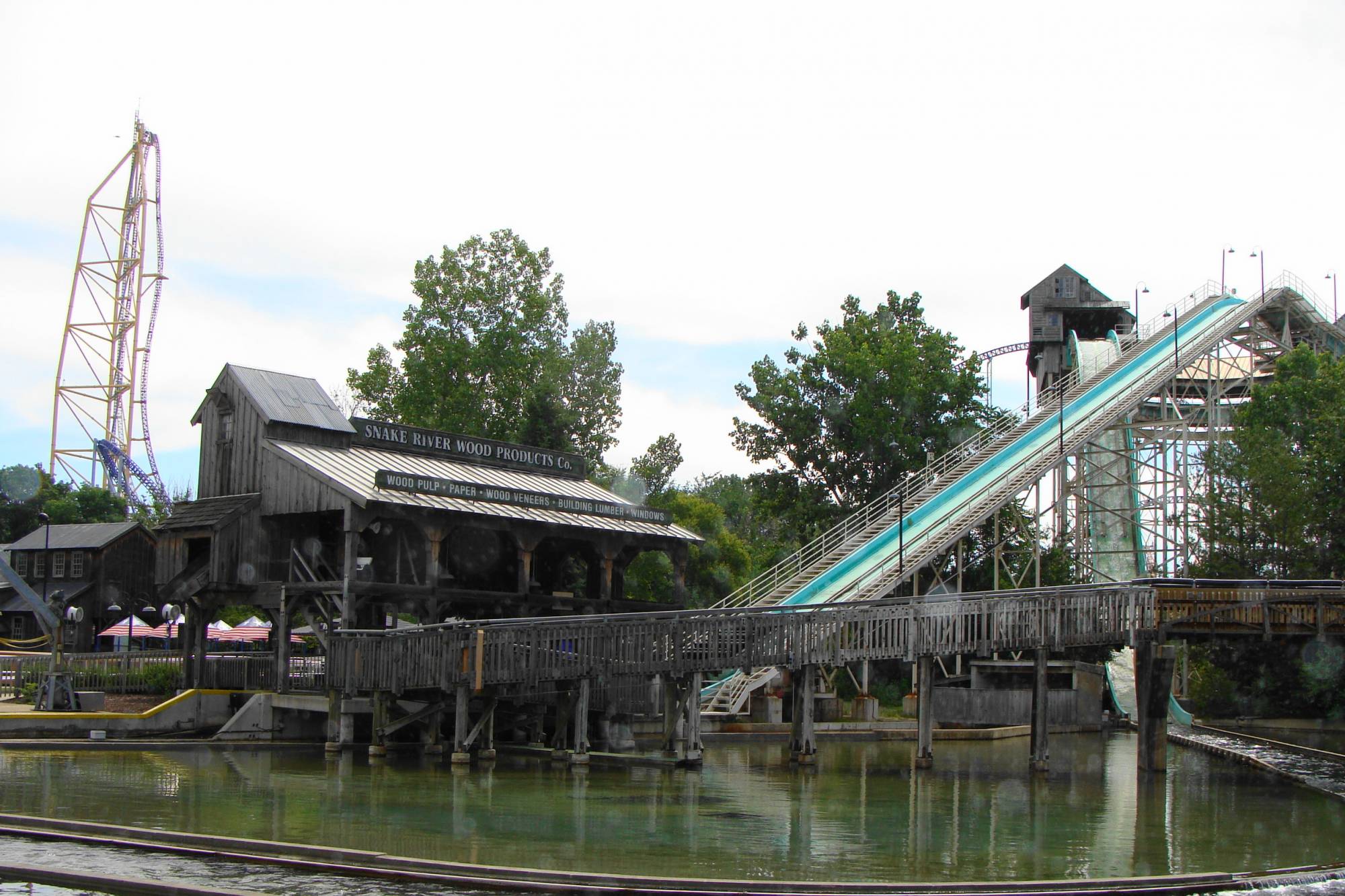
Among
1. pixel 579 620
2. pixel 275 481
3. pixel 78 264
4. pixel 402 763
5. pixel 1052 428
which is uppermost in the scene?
pixel 78 264

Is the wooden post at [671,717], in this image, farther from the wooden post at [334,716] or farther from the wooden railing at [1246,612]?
the wooden railing at [1246,612]

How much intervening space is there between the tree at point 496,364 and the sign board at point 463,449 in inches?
846

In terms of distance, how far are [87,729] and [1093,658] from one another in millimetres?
32870

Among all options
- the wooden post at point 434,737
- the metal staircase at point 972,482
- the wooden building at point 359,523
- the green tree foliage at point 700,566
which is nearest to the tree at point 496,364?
the green tree foliage at point 700,566

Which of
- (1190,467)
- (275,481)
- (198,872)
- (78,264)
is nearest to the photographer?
(198,872)

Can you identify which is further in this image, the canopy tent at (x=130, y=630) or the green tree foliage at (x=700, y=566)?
the green tree foliage at (x=700, y=566)

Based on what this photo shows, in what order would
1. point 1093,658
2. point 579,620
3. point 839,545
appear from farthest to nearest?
point 1093,658 → point 839,545 → point 579,620

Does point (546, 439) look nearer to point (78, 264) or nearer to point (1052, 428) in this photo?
point (1052, 428)

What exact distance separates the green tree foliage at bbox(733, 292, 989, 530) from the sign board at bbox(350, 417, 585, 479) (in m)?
14.9

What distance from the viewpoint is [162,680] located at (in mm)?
35719

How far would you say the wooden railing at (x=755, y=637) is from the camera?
27.5 m

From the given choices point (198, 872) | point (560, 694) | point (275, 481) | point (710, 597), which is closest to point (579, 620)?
point (560, 694)

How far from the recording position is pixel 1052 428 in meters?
50.9

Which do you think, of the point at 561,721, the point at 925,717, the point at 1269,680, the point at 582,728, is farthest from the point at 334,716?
the point at 1269,680
